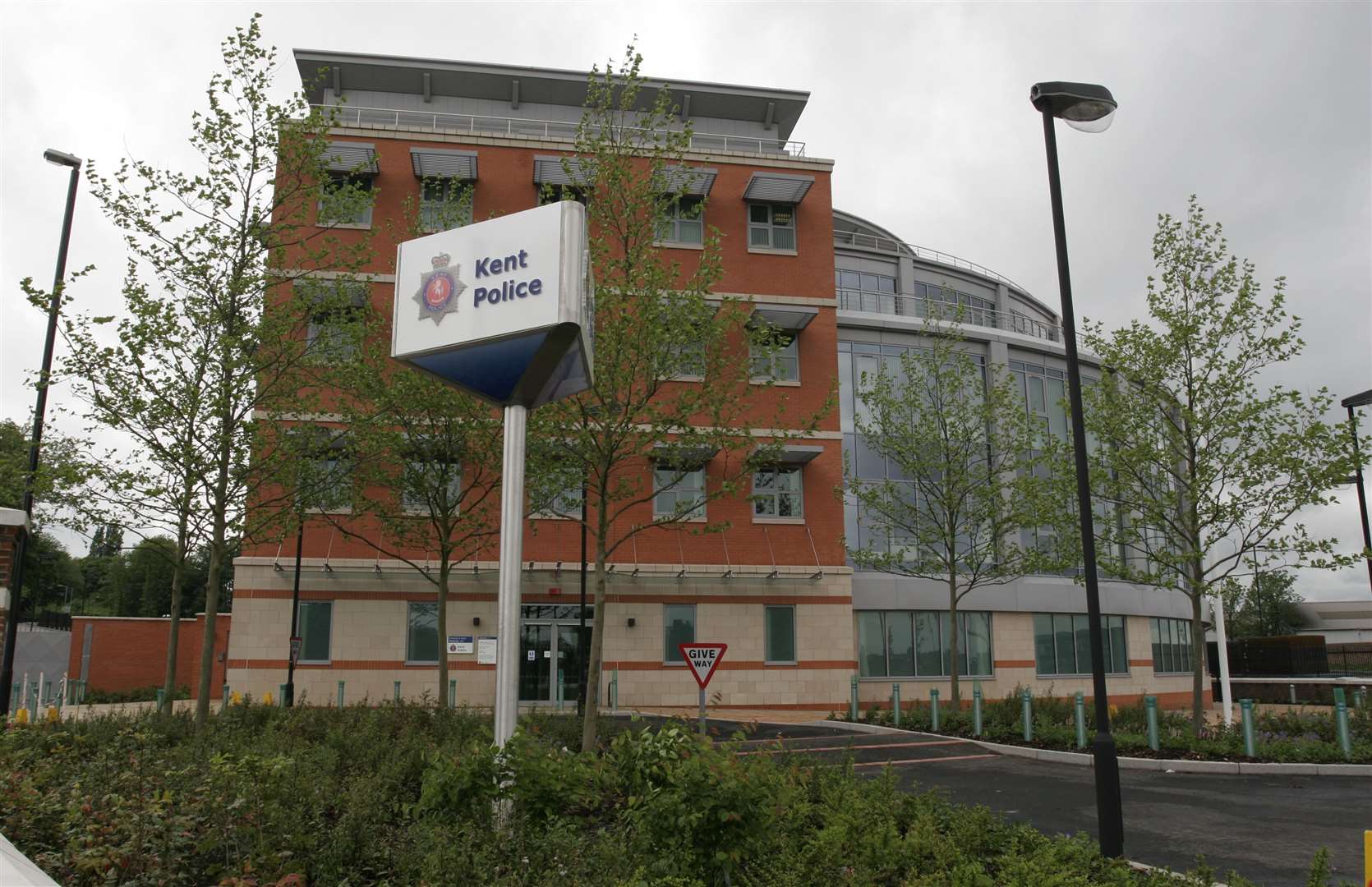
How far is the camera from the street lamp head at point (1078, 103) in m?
11.5

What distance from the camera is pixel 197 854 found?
21.5 feet

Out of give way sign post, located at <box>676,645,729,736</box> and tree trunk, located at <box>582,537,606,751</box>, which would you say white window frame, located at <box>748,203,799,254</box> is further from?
give way sign post, located at <box>676,645,729,736</box>

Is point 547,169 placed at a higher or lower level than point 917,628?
higher

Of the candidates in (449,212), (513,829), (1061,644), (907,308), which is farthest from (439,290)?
(907,308)

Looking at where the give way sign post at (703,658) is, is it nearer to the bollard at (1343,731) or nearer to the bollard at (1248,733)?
the bollard at (1248,733)

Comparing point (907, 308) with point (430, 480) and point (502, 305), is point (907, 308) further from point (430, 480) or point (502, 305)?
point (502, 305)

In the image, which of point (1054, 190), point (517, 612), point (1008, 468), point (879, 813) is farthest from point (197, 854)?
point (1008, 468)

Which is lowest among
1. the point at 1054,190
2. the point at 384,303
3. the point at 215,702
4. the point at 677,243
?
the point at 215,702

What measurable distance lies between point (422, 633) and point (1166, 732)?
18744 mm

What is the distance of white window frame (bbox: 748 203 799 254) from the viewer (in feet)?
104

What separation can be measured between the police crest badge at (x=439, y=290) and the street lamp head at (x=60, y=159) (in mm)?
14771

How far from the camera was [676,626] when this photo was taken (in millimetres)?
29016

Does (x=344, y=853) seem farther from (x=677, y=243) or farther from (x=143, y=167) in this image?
(x=677, y=243)

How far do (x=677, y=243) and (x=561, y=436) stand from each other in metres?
15.5
